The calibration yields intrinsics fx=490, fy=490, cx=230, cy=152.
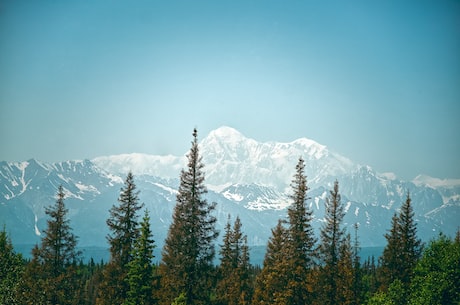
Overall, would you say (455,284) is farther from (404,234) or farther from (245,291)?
(245,291)

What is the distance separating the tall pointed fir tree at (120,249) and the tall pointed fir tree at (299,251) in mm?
14035

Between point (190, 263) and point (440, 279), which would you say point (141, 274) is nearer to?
point (190, 263)

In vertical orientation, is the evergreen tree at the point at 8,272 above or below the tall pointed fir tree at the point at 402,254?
below

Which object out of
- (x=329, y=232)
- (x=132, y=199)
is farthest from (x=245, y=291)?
(x=132, y=199)

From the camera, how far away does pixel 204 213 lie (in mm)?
41250

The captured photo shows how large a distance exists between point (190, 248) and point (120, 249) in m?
7.69

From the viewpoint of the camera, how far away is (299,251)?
4438 centimetres

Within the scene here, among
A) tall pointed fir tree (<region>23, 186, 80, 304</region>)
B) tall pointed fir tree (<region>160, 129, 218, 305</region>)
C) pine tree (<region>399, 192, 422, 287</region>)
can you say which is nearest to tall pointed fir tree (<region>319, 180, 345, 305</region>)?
pine tree (<region>399, 192, 422, 287</region>)

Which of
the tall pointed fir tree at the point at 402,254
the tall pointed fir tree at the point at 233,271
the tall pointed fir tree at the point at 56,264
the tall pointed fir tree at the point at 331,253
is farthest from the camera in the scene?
the tall pointed fir tree at the point at 233,271

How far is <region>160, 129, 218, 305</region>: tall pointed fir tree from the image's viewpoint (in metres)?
40.4

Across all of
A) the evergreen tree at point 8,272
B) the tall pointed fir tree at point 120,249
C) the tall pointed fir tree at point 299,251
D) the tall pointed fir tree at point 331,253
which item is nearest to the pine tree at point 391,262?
the tall pointed fir tree at point 331,253

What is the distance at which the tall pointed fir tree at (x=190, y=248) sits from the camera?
40406 millimetres

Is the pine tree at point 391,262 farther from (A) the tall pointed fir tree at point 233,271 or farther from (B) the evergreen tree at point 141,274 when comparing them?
(B) the evergreen tree at point 141,274

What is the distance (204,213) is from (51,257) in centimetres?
1573
